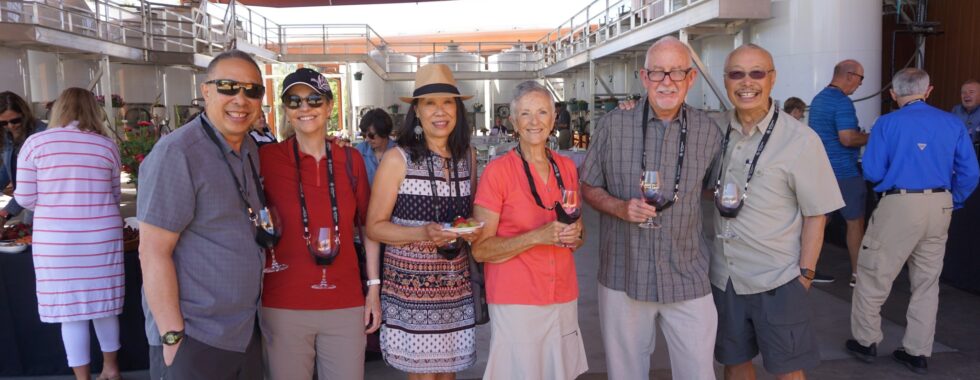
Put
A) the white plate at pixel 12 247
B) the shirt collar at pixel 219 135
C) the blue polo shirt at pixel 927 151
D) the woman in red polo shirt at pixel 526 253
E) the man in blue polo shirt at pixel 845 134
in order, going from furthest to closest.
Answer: the man in blue polo shirt at pixel 845 134 < the blue polo shirt at pixel 927 151 < the white plate at pixel 12 247 < the woman in red polo shirt at pixel 526 253 < the shirt collar at pixel 219 135

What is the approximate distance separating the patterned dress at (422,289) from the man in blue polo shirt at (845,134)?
4.18 meters

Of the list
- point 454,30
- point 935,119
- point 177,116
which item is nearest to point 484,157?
point 935,119

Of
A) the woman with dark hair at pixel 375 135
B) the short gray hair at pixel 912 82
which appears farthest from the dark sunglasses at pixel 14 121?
the short gray hair at pixel 912 82

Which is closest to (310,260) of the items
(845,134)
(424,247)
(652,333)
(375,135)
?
(424,247)

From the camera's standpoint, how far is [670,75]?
9.50ft

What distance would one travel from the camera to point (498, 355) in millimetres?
2893

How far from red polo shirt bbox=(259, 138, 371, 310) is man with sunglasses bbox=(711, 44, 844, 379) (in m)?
1.65

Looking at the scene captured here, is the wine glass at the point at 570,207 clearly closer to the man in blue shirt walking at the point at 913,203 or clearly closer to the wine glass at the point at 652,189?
the wine glass at the point at 652,189

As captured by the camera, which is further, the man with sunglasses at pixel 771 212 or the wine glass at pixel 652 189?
the man with sunglasses at pixel 771 212

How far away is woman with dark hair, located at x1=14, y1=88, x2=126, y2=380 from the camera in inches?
145

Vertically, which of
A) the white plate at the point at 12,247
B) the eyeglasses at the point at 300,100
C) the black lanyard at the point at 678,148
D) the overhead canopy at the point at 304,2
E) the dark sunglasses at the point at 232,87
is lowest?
the white plate at the point at 12,247

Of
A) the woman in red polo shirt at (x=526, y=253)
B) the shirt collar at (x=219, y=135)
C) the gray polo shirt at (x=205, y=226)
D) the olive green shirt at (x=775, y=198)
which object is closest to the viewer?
the gray polo shirt at (x=205, y=226)

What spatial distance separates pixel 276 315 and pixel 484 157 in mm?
8034

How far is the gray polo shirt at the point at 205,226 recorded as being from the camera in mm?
2248
